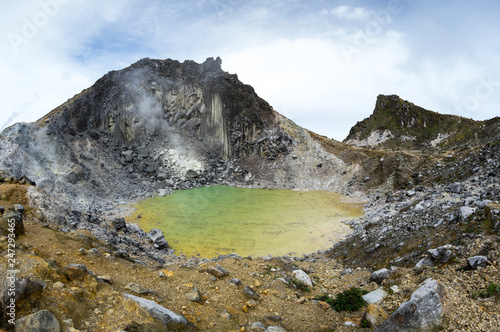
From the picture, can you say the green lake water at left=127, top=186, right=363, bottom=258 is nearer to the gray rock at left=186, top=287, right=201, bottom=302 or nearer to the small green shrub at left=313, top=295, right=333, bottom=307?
the small green shrub at left=313, top=295, right=333, bottom=307

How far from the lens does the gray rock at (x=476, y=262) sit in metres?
8.06

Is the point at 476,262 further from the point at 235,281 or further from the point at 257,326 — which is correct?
the point at 235,281

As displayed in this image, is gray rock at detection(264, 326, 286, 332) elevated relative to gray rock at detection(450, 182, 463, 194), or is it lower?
lower

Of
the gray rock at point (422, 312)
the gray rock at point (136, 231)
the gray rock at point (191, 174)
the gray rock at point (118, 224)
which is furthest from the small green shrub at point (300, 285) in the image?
the gray rock at point (191, 174)

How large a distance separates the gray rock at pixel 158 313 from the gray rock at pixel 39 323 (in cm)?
153

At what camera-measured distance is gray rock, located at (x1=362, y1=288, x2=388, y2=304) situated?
922cm

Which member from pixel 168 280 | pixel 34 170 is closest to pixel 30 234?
pixel 168 280

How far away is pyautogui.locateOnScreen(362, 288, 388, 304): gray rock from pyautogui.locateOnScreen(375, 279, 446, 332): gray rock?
280cm

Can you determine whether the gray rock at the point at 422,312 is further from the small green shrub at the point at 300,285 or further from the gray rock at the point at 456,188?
the gray rock at the point at 456,188

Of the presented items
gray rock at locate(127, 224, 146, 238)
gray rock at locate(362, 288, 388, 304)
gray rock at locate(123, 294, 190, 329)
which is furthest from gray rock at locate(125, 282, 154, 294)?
gray rock at locate(127, 224, 146, 238)

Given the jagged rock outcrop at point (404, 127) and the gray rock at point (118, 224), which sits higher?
the jagged rock outcrop at point (404, 127)

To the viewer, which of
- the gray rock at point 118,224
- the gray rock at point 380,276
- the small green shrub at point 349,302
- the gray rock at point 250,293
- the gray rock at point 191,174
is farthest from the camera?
the gray rock at point 191,174

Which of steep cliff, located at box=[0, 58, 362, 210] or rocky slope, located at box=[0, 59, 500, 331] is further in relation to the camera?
steep cliff, located at box=[0, 58, 362, 210]

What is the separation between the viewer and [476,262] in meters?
8.19
